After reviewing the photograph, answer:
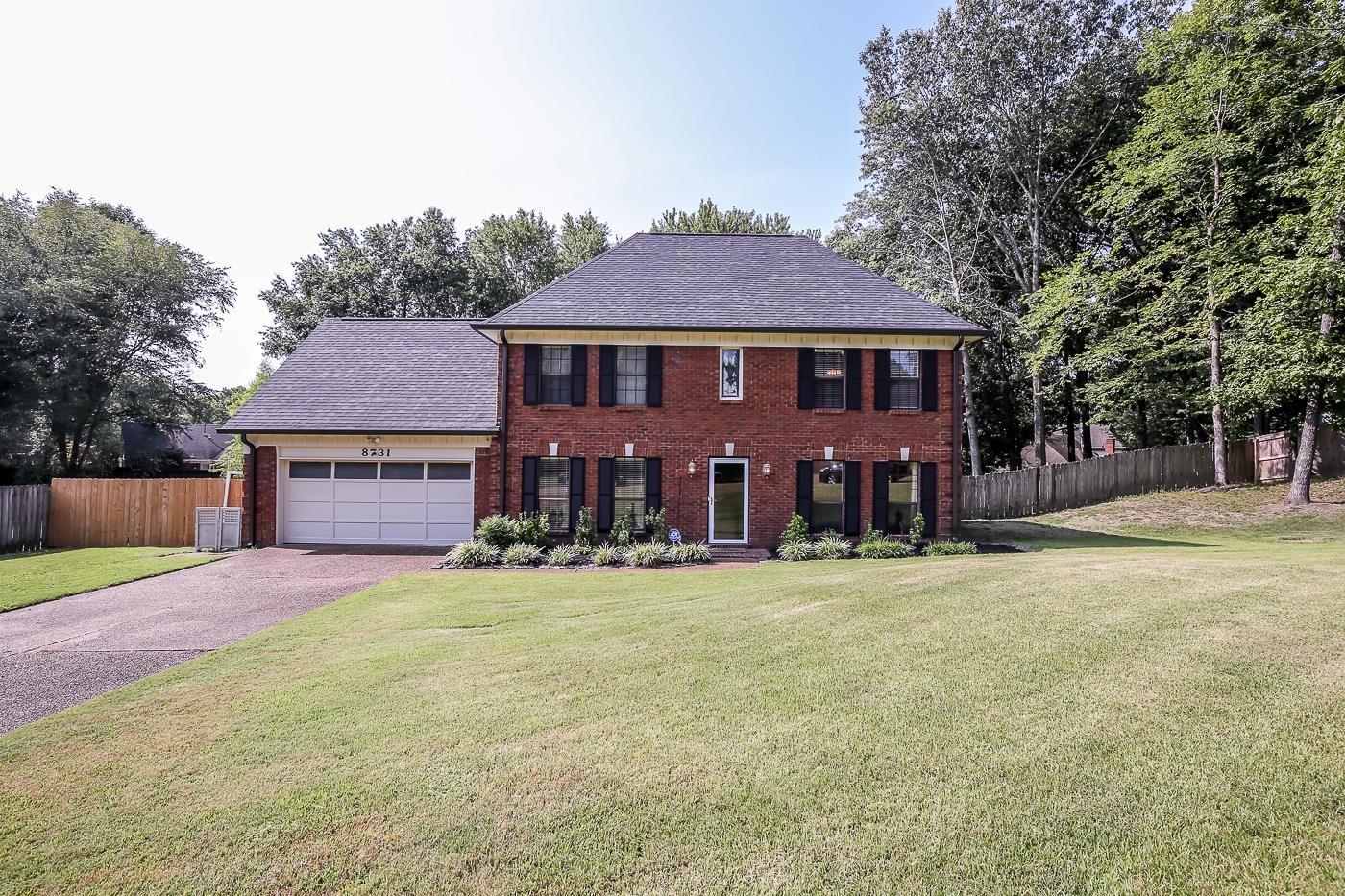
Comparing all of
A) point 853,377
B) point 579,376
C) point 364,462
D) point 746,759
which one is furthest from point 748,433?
point 746,759

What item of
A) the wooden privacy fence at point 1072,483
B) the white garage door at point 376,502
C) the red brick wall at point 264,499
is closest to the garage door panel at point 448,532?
the white garage door at point 376,502

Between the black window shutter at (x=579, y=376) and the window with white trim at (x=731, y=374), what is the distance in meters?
3.22

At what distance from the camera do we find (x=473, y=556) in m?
13.9

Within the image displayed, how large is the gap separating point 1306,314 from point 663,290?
18531mm

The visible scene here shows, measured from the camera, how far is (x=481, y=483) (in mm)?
16375

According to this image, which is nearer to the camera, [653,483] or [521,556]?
[521,556]

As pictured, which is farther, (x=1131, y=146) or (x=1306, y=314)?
(x=1131, y=146)

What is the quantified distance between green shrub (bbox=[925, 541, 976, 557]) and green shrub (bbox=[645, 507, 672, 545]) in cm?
575

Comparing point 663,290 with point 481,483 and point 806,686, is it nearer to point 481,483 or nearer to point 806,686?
point 481,483

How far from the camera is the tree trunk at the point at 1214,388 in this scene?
2186 centimetres

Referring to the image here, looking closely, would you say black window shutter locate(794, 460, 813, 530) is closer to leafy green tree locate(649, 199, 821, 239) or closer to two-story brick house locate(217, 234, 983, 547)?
two-story brick house locate(217, 234, 983, 547)

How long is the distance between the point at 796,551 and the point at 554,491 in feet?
19.1

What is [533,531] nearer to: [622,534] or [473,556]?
[473,556]

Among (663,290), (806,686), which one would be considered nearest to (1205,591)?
(806,686)
